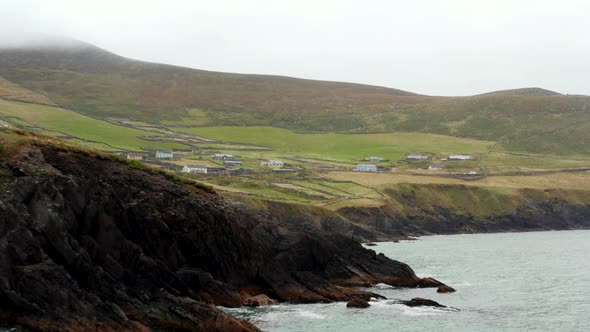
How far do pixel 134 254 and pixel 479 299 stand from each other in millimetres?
34895

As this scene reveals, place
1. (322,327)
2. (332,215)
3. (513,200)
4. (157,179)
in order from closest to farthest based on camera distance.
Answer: (322,327)
(157,179)
(332,215)
(513,200)

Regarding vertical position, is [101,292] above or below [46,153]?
below

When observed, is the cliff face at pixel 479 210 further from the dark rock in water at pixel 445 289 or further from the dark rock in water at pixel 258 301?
the dark rock in water at pixel 258 301

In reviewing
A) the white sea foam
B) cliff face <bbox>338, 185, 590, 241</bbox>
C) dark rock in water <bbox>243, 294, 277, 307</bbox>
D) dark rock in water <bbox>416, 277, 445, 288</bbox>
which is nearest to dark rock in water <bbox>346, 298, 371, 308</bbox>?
the white sea foam

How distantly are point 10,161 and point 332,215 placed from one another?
8912 centimetres

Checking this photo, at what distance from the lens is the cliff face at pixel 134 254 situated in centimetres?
4606

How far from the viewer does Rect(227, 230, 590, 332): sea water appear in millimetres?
57375

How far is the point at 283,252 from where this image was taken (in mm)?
72062

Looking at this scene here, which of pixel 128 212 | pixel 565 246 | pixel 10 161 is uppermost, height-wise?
pixel 10 161

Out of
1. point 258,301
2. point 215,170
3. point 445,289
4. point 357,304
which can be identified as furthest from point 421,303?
point 215,170

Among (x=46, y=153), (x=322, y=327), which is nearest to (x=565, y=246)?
(x=322, y=327)

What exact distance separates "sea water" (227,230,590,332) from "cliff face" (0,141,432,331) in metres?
4.68

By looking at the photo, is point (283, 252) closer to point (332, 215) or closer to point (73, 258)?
point (73, 258)

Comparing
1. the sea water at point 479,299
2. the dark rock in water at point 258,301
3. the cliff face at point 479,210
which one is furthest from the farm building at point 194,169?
the dark rock in water at point 258,301
